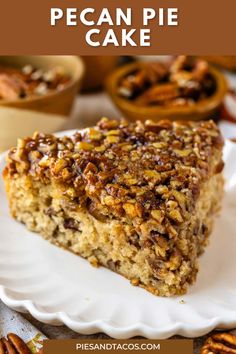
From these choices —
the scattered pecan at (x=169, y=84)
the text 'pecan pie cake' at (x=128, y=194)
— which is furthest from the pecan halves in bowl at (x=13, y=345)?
the scattered pecan at (x=169, y=84)

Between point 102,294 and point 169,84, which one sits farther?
point 169,84

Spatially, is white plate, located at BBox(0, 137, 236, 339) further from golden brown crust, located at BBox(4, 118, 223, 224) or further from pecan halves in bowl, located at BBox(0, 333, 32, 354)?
golden brown crust, located at BBox(4, 118, 223, 224)

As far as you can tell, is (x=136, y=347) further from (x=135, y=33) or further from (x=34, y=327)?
(x=135, y=33)

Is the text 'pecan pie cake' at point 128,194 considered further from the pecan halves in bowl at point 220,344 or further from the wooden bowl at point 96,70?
the wooden bowl at point 96,70

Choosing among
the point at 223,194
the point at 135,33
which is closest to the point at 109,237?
the point at 223,194

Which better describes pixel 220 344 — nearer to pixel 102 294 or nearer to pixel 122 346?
pixel 122 346

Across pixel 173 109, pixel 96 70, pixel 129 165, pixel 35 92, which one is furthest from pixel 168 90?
pixel 129 165
